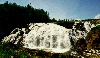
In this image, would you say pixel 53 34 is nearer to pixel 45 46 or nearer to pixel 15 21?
pixel 45 46

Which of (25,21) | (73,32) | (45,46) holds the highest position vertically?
(25,21)

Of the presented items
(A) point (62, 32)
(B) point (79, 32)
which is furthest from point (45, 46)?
(B) point (79, 32)

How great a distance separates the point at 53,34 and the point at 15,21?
14.1 meters

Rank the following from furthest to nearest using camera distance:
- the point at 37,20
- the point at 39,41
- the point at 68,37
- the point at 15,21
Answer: the point at 37,20
the point at 15,21
the point at 39,41
the point at 68,37

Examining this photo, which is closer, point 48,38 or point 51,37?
point 51,37

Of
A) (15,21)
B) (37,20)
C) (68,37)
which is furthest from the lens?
(37,20)

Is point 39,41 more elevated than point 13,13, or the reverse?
point 13,13

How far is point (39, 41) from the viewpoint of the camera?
21016mm

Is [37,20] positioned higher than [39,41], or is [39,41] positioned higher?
[37,20]

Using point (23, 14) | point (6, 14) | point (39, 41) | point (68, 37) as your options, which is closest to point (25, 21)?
point (23, 14)

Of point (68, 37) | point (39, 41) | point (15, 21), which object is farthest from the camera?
point (15, 21)

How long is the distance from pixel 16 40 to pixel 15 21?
35.8 ft

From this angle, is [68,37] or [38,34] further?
[38,34]

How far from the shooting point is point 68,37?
778 inches
